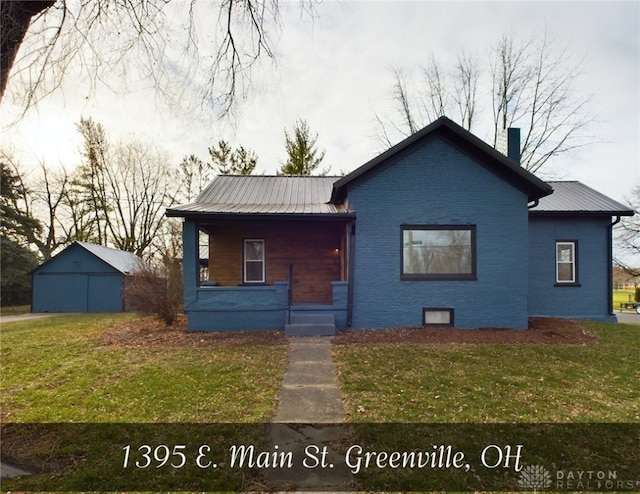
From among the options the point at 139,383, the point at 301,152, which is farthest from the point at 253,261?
the point at 301,152

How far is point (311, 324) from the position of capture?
8344 mm

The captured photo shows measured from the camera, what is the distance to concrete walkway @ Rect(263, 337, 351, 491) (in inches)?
113

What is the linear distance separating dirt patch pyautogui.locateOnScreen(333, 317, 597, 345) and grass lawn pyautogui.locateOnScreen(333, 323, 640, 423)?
442 millimetres

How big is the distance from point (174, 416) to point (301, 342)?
12.5 ft

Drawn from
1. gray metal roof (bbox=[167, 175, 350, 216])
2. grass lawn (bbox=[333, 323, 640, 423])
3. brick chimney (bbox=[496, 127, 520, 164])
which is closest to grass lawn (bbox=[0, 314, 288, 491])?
grass lawn (bbox=[333, 323, 640, 423])

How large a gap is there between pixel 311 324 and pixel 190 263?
354cm

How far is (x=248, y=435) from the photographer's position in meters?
3.47

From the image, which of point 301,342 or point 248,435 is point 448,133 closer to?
point 301,342

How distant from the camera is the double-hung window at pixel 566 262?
10.9 metres

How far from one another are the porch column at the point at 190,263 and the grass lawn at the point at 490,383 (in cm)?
421

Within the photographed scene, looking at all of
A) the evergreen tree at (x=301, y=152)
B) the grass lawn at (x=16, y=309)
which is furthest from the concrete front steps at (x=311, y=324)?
the evergreen tree at (x=301, y=152)

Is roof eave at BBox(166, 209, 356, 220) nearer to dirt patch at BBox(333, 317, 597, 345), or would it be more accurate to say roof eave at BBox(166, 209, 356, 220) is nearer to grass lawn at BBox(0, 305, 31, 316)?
dirt patch at BBox(333, 317, 597, 345)

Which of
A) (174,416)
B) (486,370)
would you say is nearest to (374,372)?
(486,370)

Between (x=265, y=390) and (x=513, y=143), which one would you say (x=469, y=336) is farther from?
A: (x=513, y=143)
